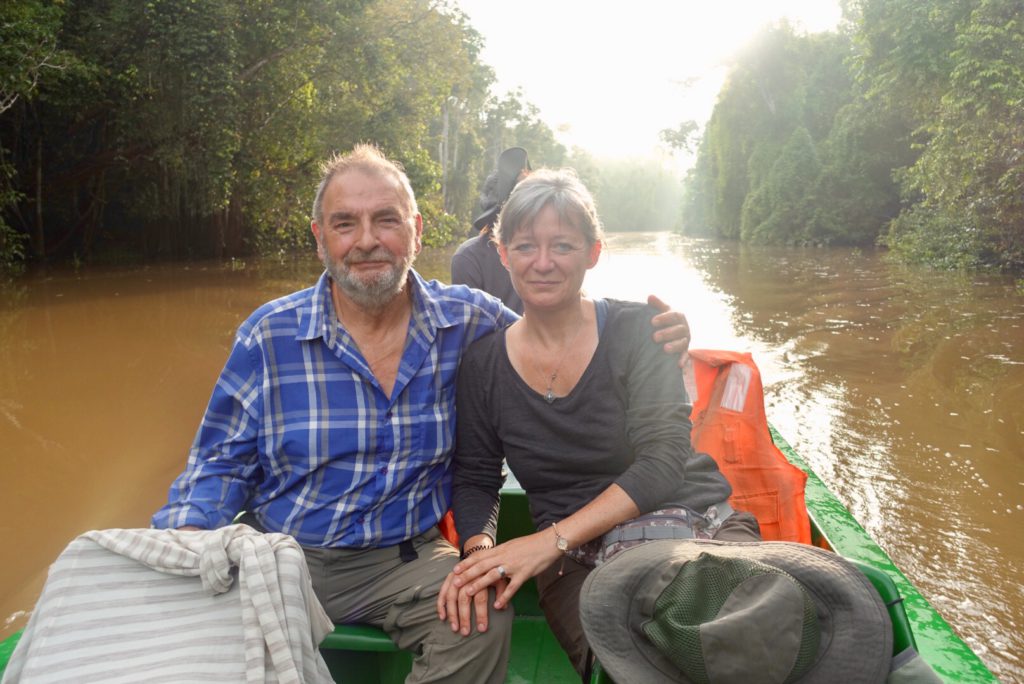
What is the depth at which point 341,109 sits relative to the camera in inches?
619

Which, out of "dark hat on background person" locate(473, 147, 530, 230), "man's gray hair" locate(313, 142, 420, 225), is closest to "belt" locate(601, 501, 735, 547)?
"man's gray hair" locate(313, 142, 420, 225)

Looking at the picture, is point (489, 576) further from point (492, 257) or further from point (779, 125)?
point (779, 125)

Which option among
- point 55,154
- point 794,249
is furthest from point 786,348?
point 794,249

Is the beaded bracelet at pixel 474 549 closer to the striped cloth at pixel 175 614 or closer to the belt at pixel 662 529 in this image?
the belt at pixel 662 529

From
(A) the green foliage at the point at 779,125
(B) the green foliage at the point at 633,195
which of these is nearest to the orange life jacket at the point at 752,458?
(A) the green foliage at the point at 779,125

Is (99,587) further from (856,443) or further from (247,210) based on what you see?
(247,210)

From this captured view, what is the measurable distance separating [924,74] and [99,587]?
561 inches

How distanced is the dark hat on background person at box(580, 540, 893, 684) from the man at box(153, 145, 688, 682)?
0.55 m

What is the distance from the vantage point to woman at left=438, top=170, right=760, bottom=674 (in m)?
1.87

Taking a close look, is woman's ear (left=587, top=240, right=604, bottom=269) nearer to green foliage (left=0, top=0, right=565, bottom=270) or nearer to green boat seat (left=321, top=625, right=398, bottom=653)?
green boat seat (left=321, top=625, right=398, bottom=653)

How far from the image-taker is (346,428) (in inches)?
77.4

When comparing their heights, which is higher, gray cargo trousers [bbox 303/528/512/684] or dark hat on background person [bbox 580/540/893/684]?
dark hat on background person [bbox 580/540/893/684]

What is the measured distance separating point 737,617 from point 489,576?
614 millimetres

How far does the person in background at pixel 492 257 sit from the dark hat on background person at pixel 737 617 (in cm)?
263
